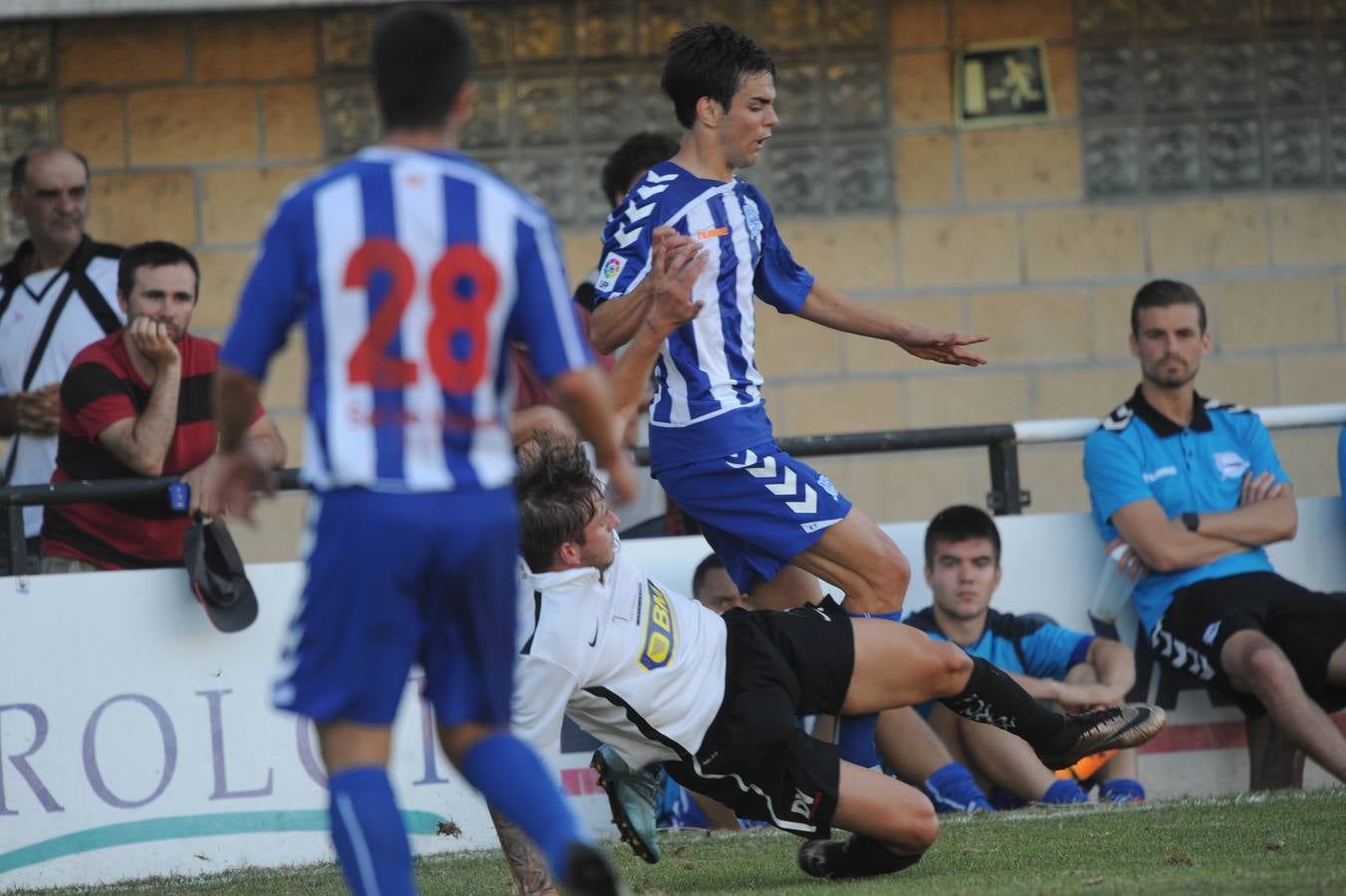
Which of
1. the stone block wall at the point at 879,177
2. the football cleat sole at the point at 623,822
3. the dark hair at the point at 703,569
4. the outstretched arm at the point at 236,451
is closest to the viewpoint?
the outstretched arm at the point at 236,451

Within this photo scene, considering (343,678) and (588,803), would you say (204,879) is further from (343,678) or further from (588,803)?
(343,678)

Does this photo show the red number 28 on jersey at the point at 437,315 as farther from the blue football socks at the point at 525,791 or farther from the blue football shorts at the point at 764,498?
the blue football shorts at the point at 764,498

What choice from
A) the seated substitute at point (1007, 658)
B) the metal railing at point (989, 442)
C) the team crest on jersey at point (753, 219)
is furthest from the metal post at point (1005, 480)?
the team crest on jersey at point (753, 219)

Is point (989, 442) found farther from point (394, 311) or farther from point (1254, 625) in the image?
point (394, 311)

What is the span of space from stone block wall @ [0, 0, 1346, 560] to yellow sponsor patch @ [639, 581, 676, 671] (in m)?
4.74

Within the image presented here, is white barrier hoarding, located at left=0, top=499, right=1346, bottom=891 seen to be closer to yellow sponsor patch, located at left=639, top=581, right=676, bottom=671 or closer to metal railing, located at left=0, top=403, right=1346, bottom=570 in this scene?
metal railing, located at left=0, top=403, right=1346, bottom=570

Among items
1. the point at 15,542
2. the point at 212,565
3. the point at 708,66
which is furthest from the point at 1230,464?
the point at 15,542

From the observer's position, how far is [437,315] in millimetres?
3461

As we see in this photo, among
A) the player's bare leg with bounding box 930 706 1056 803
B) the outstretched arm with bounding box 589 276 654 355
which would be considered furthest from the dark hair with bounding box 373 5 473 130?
the player's bare leg with bounding box 930 706 1056 803

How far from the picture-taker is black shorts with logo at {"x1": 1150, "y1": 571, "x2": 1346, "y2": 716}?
7066mm

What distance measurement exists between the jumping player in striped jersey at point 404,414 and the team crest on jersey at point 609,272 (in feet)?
6.42

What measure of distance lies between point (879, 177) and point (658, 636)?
5.21 meters

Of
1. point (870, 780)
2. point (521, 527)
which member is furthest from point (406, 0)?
point (870, 780)

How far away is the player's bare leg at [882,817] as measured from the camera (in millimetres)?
5035
